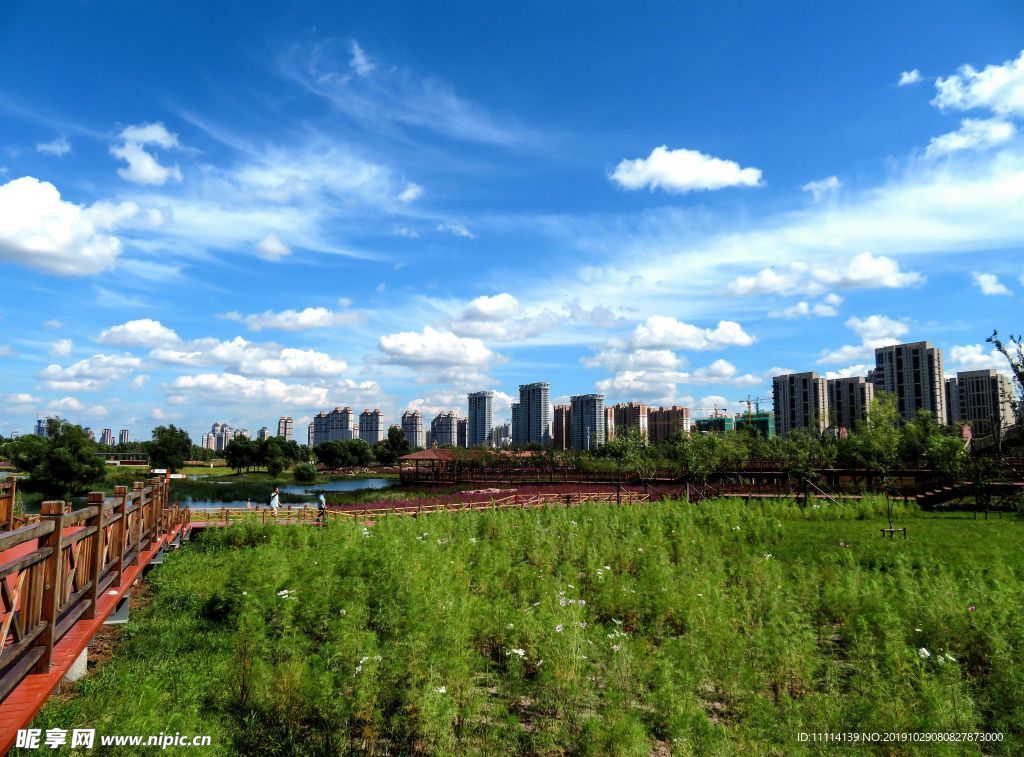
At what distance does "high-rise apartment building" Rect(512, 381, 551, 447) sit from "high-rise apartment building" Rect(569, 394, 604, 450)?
15.5m

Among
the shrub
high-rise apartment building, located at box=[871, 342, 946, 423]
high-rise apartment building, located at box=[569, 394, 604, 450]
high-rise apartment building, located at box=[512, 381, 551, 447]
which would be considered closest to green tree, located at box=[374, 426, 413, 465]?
the shrub

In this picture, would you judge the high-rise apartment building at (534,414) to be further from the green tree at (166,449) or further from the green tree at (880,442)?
the green tree at (880,442)

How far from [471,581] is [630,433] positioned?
58999 mm

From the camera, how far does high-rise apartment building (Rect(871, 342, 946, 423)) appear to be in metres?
114

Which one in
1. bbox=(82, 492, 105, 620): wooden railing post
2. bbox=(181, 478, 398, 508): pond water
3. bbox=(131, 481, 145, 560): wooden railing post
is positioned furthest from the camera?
bbox=(181, 478, 398, 508): pond water

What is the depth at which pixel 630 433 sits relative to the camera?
226 feet

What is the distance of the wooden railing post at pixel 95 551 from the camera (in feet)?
20.8

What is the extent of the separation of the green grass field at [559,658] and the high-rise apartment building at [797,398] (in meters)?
127

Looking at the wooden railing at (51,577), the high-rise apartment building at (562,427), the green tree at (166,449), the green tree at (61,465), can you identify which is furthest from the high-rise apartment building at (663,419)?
the wooden railing at (51,577)

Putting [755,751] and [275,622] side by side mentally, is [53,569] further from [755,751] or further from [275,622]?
[755,751]

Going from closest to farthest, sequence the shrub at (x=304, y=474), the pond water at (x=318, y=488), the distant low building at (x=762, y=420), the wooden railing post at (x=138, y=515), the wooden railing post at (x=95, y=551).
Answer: the wooden railing post at (x=95, y=551) → the wooden railing post at (x=138, y=515) → the pond water at (x=318, y=488) → the shrub at (x=304, y=474) → the distant low building at (x=762, y=420)

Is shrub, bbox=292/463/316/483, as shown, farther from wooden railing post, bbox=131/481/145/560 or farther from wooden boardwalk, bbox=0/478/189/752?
wooden boardwalk, bbox=0/478/189/752

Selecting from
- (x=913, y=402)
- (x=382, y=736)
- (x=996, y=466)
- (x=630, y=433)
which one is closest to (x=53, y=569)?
(x=382, y=736)

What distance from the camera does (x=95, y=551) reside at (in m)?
6.46
